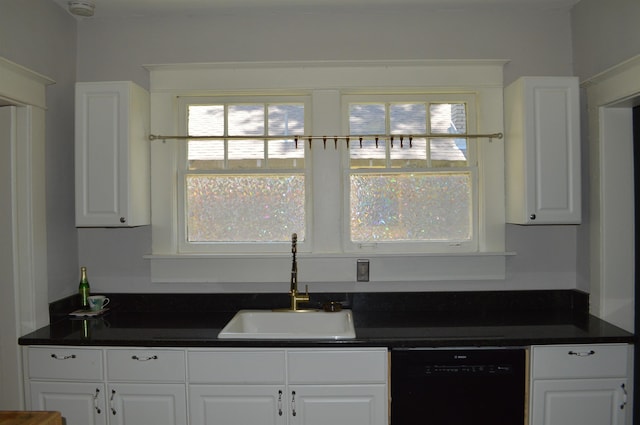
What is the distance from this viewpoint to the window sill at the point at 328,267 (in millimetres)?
2785

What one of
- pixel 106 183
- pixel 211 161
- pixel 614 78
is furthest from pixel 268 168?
pixel 614 78

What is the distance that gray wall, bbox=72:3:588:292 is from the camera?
2814 millimetres

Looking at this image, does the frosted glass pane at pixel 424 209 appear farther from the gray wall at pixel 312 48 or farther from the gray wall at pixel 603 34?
the gray wall at pixel 603 34

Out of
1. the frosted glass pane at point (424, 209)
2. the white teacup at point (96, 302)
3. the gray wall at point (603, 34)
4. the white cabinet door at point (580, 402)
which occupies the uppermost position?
the gray wall at point (603, 34)

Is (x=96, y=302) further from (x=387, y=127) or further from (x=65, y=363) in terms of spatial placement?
(x=387, y=127)

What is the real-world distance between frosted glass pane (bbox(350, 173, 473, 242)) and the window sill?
0.15 metres

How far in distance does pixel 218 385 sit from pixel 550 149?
81.1 inches

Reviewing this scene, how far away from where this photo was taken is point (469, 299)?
2801 mm

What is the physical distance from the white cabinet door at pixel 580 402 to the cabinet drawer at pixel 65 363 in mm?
2103

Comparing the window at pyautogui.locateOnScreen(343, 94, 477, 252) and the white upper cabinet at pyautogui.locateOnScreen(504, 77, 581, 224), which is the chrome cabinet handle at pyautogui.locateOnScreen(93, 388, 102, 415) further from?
the white upper cabinet at pyautogui.locateOnScreen(504, 77, 581, 224)

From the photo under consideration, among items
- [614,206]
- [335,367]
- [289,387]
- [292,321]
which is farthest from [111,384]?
[614,206]

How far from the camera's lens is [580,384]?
7.43 ft

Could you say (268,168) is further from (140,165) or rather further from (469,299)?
(469,299)

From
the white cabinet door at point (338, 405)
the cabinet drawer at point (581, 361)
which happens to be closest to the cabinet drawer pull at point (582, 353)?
the cabinet drawer at point (581, 361)
